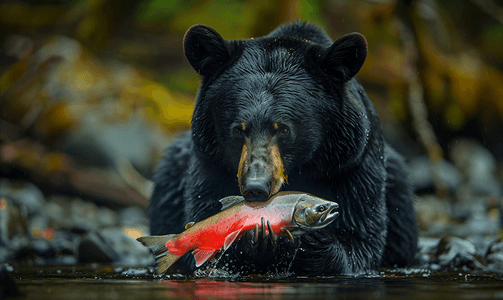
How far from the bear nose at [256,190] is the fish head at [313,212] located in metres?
0.22

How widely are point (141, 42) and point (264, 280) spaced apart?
15423mm


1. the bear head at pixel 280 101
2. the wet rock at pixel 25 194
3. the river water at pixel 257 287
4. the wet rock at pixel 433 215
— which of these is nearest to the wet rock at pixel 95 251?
the river water at pixel 257 287

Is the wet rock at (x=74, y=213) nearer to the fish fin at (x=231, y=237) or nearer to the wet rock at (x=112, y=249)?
the wet rock at (x=112, y=249)

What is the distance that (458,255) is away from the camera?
565 centimetres

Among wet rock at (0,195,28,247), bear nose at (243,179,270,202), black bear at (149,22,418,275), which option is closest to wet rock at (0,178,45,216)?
wet rock at (0,195,28,247)

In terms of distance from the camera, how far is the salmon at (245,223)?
139 inches

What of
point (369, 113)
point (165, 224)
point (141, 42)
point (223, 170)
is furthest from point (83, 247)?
point (141, 42)

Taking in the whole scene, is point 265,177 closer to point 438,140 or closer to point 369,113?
point 369,113

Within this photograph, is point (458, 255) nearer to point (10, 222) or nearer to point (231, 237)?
point (231, 237)

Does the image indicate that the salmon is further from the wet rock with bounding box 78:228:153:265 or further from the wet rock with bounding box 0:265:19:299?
the wet rock with bounding box 78:228:153:265

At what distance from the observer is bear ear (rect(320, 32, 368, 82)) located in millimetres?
4273

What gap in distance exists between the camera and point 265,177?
3652mm

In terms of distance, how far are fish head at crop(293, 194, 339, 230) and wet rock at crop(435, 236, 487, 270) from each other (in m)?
2.62

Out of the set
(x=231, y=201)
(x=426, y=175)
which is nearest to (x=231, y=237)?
(x=231, y=201)
